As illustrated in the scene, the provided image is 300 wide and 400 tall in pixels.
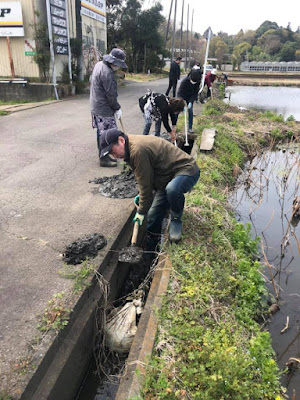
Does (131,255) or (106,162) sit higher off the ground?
(106,162)

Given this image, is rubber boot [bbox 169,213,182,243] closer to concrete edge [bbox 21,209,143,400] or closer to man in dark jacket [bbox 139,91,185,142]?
concrete edge [bbox 21,209,143,400]

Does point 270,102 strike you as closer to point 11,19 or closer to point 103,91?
point 11,19

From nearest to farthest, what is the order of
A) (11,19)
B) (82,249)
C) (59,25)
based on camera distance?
(82,249), (11,19), (59,25)

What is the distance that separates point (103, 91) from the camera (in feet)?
18.2

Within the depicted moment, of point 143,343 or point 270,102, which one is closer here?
point 143,343

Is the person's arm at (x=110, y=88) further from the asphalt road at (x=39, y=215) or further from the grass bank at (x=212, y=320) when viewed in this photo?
→ the grass bank at (x=212, y=320)

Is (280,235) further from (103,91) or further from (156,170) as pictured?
(103,91)

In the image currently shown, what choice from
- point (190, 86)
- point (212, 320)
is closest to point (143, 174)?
point (212, 320)

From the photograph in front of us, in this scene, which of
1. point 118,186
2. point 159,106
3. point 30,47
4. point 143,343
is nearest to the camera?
point 143,343

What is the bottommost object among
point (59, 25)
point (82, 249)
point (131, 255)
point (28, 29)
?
point (131, 255)

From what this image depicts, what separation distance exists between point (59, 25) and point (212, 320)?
14.6 meters

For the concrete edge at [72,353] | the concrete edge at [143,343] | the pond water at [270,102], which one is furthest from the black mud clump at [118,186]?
the pond water at [270,102]

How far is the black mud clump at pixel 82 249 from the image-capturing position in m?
3.42

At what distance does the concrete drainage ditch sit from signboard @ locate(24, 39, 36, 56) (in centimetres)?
1241
